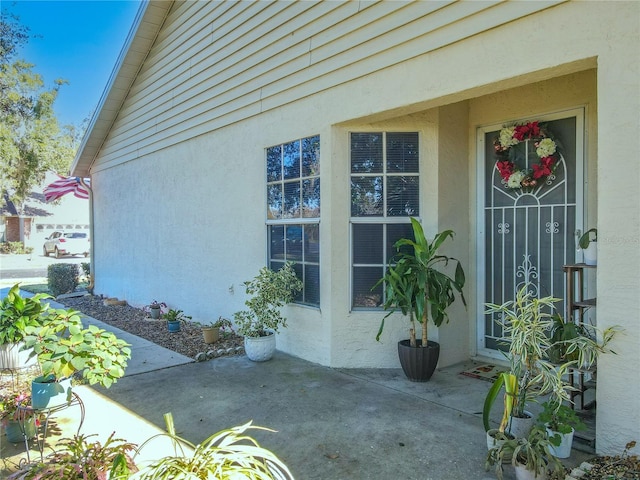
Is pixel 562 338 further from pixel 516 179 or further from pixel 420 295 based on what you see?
A: pixel 516 179

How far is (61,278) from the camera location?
1100 centimetres

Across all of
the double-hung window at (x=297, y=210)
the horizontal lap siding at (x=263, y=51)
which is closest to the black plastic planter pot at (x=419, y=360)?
the double-hung window at (x=297, y=210)

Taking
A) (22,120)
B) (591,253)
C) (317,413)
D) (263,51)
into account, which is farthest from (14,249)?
(591,253)

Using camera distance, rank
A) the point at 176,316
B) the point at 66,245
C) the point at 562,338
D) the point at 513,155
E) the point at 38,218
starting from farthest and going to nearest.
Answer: the point at 38,218
the point at 66,245
the point at 176,316
the point at 513,155
the point at 562,338

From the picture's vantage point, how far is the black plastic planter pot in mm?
4227

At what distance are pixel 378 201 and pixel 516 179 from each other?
4.60ft

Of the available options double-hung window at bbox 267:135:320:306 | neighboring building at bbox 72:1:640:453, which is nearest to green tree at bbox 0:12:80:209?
neighboring building at bbox 72:1:640:453

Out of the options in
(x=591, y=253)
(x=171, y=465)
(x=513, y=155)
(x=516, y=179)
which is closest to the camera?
(x=171, y=465)

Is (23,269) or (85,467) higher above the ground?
(85,467)

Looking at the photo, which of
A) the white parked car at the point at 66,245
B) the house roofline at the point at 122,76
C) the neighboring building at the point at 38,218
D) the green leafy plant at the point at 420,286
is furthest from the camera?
the neighboring building at the point at 38,218

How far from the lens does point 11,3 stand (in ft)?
51.2

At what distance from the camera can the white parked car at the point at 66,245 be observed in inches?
1001

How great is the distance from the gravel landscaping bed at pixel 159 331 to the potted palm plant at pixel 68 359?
2407mm

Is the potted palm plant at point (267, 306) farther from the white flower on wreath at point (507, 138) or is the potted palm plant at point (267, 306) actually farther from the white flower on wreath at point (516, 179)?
the white flower on wreath at point (507, 138)
